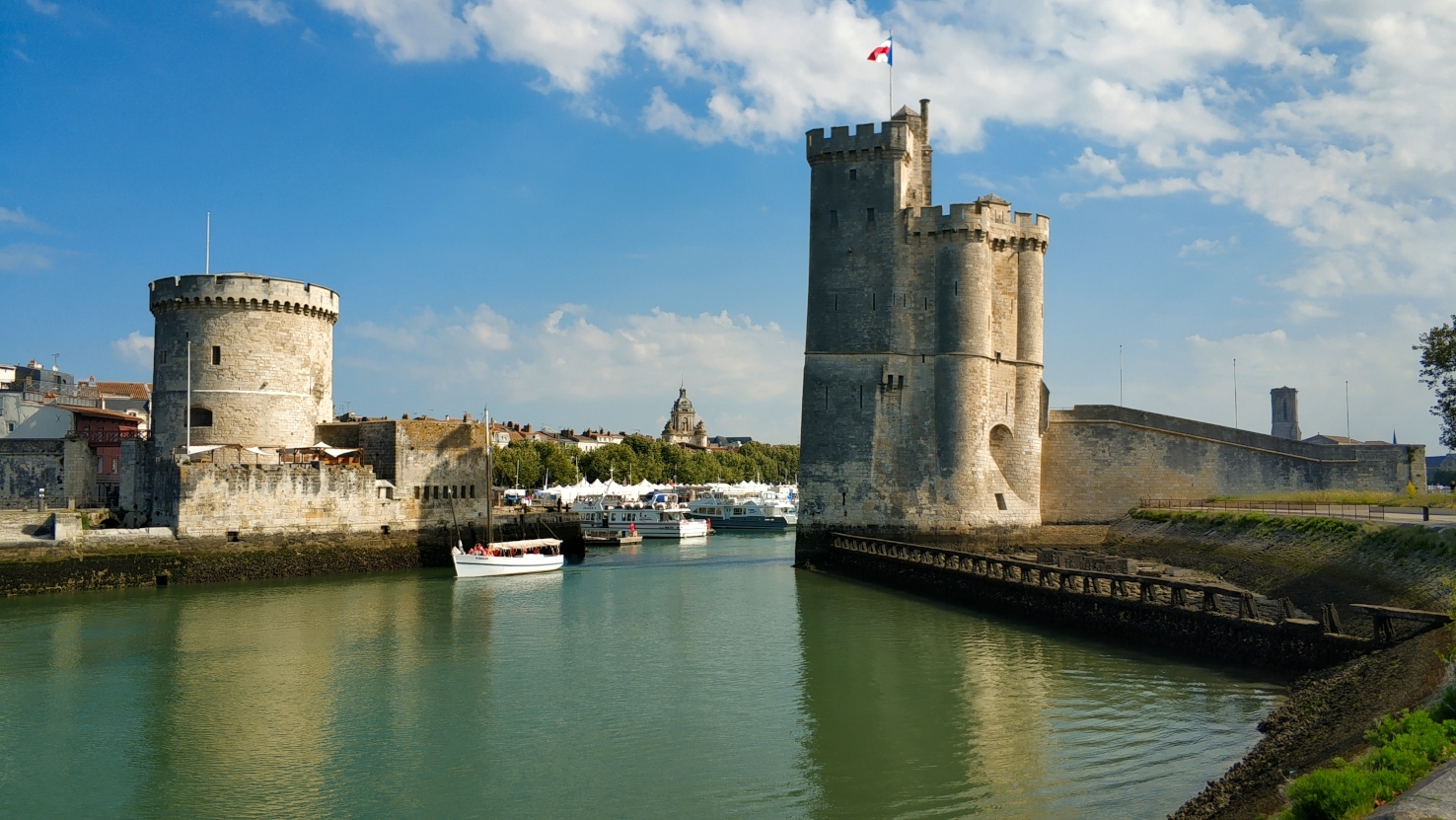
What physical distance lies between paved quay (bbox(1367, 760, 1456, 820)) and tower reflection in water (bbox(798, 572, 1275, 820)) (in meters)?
3.84

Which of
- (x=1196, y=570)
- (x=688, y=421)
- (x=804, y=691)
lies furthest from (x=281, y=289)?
(x=688, y=421)

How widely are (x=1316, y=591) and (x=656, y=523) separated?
4287 centimetres

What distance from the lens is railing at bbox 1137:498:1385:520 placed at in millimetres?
27812

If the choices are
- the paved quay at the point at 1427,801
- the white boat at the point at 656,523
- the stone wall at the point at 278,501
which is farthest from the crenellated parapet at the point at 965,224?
the paved quay at the point at 1427,801

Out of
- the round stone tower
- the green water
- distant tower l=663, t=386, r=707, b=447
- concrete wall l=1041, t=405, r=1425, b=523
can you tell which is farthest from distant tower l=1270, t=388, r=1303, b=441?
distant tower l=663, t=386, r=707, b=447

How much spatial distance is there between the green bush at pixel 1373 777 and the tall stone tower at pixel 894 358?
27179mm

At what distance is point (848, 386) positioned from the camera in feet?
122

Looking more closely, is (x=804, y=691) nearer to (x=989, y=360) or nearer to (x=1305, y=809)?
(x=1305, y=809)

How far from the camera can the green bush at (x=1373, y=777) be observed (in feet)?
26.1

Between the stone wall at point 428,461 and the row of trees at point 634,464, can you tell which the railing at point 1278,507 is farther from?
the row of trees at point 634,464

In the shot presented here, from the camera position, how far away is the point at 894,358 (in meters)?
37.1

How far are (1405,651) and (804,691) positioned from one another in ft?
30.1

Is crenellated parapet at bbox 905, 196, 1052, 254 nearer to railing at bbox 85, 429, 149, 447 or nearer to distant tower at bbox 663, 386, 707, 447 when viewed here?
railing at bbox 85, 429, 149, 447

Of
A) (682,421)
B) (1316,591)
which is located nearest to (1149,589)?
(1316,591)
